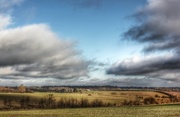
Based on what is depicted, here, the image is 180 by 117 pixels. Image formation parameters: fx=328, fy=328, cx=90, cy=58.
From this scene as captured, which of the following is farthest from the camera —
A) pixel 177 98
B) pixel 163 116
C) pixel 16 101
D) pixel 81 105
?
pixel 16 101

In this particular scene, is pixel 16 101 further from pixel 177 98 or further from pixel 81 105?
pixel 177 98

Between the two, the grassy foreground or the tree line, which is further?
the tree line

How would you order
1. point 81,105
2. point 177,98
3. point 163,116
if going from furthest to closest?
point 177,98 < point 81,105 < point 163,116

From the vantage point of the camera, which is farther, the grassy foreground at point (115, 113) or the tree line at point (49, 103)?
the tree line at point (49, 103)

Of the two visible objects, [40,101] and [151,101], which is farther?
[40,101]

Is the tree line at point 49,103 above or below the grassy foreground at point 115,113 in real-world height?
above

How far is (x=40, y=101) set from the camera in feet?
538

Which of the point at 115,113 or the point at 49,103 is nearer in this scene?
the point at 115,113

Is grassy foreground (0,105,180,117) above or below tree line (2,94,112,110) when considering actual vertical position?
below

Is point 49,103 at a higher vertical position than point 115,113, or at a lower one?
higher

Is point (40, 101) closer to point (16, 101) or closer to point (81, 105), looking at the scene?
point (16, 101)

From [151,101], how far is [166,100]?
7637mm

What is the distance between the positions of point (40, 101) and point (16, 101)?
14.1 meters

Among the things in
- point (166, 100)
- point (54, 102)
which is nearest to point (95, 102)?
point (54, 102)
